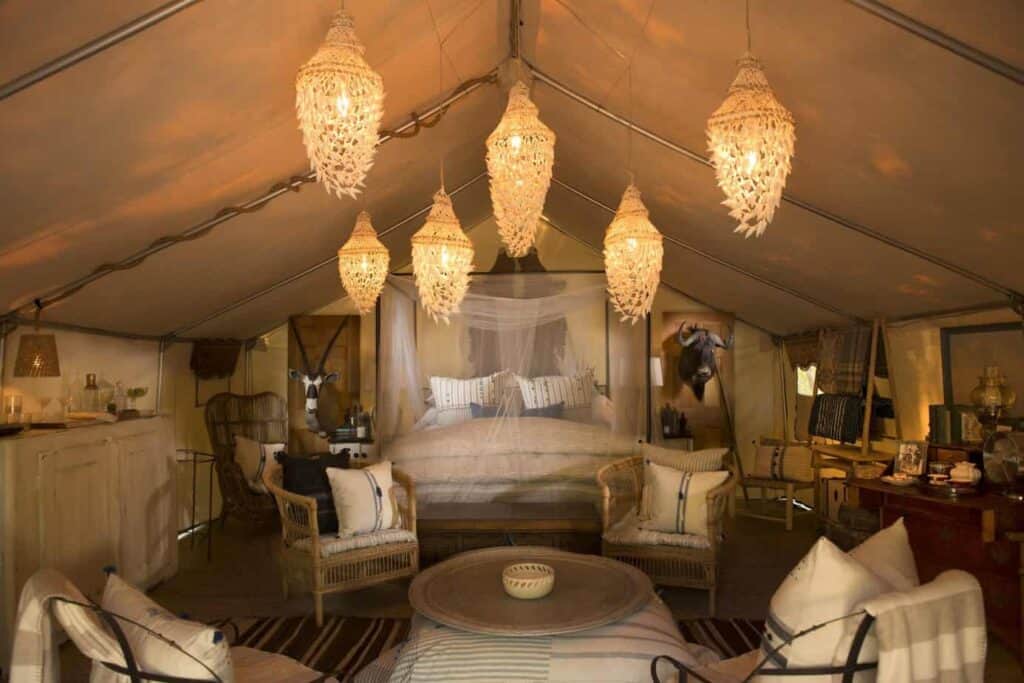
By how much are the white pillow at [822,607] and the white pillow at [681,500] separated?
2.29 m

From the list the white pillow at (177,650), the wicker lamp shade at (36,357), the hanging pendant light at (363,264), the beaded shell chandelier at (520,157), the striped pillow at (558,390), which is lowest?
the white pillow at (177,650)

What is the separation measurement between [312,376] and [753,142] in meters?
6.45

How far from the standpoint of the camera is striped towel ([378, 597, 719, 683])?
264 centimetres

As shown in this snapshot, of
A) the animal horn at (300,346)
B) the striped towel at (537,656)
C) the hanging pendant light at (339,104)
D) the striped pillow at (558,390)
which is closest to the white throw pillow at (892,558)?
the striped towel at (537,656)

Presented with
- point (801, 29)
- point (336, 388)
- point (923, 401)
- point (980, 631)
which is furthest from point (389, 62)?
point (336, 388)

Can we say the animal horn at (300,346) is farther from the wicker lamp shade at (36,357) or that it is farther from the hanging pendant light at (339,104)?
the hanging pendant light at (339,104)

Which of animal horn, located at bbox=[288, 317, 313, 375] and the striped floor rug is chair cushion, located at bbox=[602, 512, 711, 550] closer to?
the striped floor rug

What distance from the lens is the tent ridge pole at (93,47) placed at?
2.20 meters

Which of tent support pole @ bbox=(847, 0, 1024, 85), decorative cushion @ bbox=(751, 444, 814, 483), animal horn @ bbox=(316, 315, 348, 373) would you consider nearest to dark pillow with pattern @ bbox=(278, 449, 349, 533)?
animal horn @ bbox=(316, 315, 348, 373)

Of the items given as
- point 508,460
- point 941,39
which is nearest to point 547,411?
point 508,460

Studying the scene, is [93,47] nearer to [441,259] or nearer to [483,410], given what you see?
[441,259]

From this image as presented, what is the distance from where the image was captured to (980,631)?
76.1 inches


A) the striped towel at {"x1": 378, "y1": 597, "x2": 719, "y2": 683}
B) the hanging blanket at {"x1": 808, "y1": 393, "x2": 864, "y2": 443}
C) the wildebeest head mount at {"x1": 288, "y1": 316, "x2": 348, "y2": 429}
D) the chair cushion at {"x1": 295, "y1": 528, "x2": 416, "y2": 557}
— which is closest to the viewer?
the striped towel at {"x1": 378, "y1": 597, "x2": 719, "y2": 683}

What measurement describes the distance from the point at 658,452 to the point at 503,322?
1523 mm
